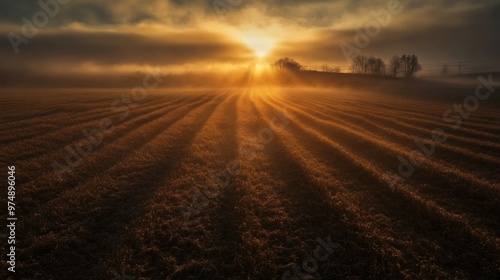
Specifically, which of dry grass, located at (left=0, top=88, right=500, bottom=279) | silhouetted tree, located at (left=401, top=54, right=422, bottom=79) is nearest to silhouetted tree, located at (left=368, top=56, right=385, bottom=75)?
silhouetted tree, located at (left=401, top=54, right=422, bottom=79)

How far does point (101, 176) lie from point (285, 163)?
915cm

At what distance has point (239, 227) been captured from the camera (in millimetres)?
8258

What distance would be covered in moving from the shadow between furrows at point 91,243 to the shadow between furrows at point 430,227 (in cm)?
843

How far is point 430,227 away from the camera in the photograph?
7977mm

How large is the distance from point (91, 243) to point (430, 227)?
10.0m

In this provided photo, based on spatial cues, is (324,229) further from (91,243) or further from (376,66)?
(376,66)

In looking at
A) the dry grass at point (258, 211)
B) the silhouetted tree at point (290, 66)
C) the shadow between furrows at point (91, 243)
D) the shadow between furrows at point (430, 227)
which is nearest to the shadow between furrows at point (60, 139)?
the dry grass at point (258, 211)

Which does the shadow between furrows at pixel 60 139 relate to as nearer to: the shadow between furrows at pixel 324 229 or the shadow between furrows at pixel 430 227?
the shadow between furrows at pixel 324 229

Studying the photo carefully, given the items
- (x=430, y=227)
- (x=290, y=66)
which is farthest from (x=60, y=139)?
(x=290, y=66)

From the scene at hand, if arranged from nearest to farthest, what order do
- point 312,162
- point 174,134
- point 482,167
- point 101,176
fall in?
1. point 101,176
2. point 482,167
3. point 312,162
4. point 174,134

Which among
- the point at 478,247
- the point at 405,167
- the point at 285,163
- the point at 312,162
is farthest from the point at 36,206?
the point at 405,167

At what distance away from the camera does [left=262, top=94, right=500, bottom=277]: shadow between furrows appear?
651cm

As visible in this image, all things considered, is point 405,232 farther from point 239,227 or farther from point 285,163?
point 285,163

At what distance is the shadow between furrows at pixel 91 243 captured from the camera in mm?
6461
